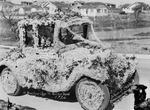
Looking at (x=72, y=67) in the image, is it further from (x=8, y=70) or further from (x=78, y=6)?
(x=8, y=70)

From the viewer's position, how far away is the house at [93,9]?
8.33 feet

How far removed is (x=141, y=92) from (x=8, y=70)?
152 centimetres

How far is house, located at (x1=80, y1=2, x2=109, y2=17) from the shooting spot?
254 centimetres

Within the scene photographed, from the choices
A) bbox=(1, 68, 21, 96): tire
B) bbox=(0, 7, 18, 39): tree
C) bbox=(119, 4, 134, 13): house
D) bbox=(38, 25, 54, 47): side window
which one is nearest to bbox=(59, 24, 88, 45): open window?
bbox=(38, 25, 54, 47): side window

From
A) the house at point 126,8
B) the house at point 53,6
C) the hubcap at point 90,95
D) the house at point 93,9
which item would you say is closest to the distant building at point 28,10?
the house at point 53,6

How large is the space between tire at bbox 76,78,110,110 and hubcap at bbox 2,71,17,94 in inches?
33.9

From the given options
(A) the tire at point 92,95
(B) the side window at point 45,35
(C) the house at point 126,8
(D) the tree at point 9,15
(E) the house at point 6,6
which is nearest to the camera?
(A) the tire at point 92,95

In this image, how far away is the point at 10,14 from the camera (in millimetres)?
3000

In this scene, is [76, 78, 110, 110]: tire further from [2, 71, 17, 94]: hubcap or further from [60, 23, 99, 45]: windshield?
[2, 71, 17, 94]: hubcap

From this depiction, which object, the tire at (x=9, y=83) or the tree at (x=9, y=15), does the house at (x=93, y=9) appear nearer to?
the tree at (x=9, y=15)

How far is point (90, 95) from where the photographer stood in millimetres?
2465

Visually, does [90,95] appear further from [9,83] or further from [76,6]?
[9,83]

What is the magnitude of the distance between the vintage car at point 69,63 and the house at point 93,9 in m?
0.08

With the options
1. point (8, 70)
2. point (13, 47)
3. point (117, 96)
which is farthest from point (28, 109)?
point (117, 96)
